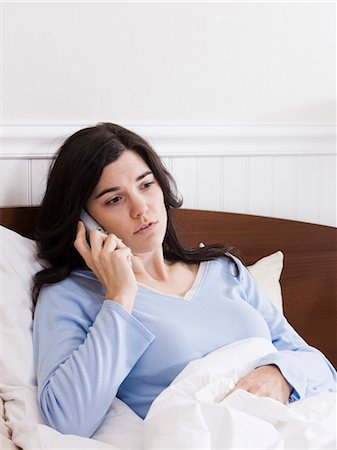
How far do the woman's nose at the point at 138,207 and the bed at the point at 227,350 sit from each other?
218mm

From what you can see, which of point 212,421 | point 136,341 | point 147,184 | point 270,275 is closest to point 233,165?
point 270,275

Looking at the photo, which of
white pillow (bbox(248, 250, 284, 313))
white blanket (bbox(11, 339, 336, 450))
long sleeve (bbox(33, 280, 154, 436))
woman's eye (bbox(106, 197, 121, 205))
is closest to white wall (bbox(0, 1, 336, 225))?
white pillow (bbox(248, 250, 284, 313))

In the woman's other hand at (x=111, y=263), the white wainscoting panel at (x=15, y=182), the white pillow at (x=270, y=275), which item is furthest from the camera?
the white pillow at (x=270, y=275)

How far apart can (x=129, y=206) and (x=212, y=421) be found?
1.55ft

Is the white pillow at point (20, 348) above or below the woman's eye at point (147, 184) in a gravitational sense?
below

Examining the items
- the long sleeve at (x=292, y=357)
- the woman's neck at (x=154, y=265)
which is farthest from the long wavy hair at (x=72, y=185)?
the long sleeve at (x=292, y=357)

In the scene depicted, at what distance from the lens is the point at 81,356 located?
50.6 inches

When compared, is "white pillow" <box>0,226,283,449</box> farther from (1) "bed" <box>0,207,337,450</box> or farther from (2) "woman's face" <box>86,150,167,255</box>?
(2) "woman's face" <box>86,150,167,255</box>

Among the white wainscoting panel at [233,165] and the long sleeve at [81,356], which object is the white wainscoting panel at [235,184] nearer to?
the white wainscoting panel at [233,165]

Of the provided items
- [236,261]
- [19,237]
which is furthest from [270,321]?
[19,237]

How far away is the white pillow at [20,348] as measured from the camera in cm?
125

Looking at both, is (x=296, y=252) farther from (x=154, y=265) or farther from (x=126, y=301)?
(x=126, y=301)

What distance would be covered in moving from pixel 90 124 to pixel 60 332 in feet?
1.82

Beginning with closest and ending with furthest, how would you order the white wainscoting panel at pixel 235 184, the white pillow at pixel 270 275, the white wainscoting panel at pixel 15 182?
the white wainscoting panel at pixel 15 182 → the white pillow at pixel 270 275 → the white wainscoting panel at pixel 235 184
